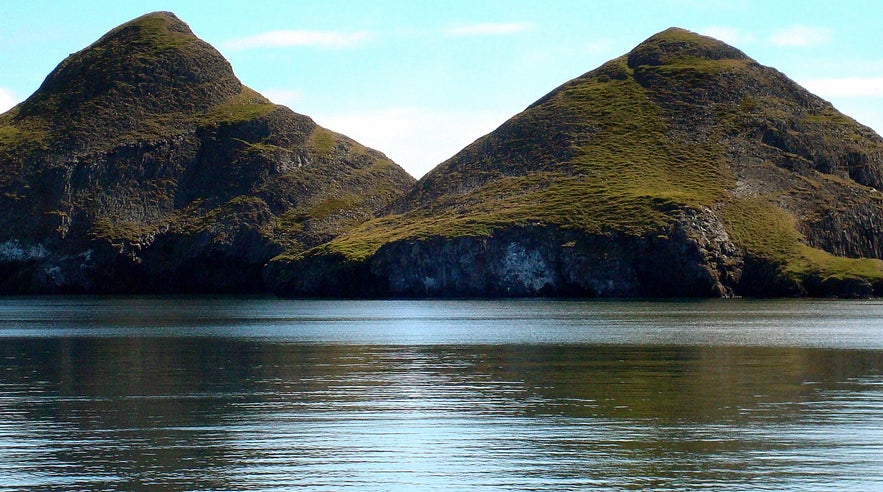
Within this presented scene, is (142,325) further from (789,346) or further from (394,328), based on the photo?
(789,346)

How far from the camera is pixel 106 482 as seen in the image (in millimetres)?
27000

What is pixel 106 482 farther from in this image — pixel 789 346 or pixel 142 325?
pixel 142 325

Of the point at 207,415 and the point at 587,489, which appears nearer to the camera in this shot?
the point at 587,489

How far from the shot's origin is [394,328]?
96750mm

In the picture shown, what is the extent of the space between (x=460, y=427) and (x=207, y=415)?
821 centimetres

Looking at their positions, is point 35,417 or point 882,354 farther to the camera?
point 882,354

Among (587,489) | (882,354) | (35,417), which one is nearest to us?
(587,489)

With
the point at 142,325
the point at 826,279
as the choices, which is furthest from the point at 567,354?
the point at 826,279

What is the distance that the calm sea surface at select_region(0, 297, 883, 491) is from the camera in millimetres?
27953

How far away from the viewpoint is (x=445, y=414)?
38.3 m

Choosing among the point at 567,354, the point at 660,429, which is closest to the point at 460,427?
the point at 660,429

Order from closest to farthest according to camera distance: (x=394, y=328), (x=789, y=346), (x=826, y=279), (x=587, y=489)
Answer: (x=587, y=489)
(x=789, y=346)
(x=394, y=328)
(x=826, y=279)

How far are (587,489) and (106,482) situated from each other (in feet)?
34.3

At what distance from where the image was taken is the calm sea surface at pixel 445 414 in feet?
91.7
